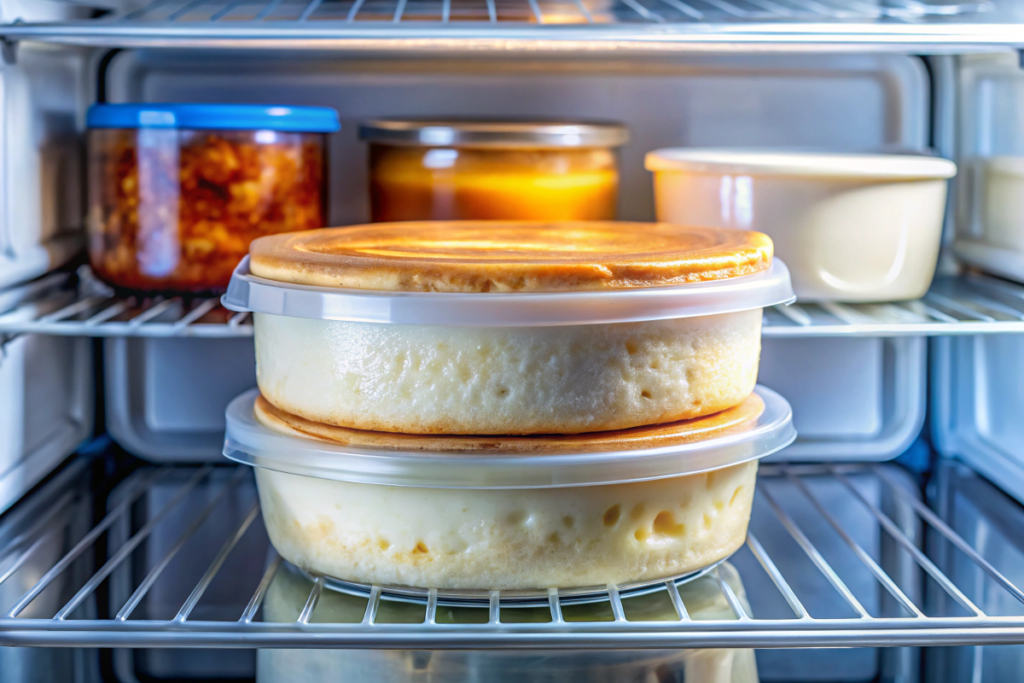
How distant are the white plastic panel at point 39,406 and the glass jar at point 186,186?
14cm

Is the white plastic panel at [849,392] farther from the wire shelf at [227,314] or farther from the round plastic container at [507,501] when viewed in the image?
the round plastic container at [507,501]

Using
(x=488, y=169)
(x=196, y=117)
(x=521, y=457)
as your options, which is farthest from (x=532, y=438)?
(x=196, y=117)

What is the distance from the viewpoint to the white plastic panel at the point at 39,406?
108 centimetres

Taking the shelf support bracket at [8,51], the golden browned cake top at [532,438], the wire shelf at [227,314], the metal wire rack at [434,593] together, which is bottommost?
the metal wire rack at [434,593]

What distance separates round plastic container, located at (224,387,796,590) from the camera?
30.8 inches

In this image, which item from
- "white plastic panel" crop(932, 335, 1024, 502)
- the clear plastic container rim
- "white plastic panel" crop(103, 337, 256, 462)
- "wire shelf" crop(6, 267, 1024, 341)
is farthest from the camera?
"white plastic panel" crop(103, 337, 256, 462)

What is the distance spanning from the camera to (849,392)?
1.36m

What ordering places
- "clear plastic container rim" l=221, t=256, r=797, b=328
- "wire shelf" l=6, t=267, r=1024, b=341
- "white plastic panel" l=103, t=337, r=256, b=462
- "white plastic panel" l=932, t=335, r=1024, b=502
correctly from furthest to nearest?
"white plastic panel" l=103, t=337, r=256, b=462 < "white plastic panel" l=932, t=335, r=1024, b=502 < "wire shelf" l=6, t=267, r=1024, b=341 < "clear plastic container rim" l=221, t=256, r=797, b=328

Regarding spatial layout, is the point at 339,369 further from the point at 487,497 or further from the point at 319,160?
the point at 319,160

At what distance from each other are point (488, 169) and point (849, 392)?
60cm

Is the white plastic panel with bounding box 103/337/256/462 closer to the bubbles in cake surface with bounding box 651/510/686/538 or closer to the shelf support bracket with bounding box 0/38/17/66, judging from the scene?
the shelf support bracket with bounding box 0/38/17/66

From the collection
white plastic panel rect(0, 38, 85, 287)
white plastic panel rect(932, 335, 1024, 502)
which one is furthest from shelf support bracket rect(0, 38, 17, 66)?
white plastic panel rect(932, 335, 1024, 502)

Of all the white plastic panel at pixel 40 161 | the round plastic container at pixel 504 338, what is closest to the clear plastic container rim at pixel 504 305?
the round plastic container at pixel 504 338

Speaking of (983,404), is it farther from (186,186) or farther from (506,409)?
(186,186)
